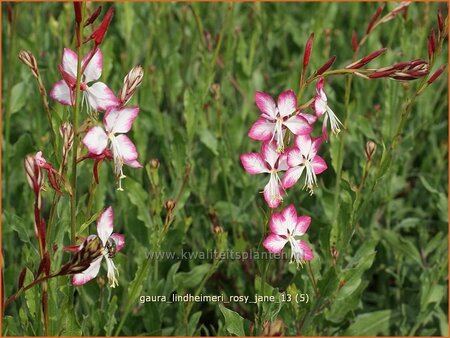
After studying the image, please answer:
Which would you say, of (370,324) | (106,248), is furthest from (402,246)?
(106,248)

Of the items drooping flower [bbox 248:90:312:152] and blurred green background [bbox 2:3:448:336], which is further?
blurred green background [bbox 2:3:448:336]

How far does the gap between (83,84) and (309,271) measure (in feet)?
2.21

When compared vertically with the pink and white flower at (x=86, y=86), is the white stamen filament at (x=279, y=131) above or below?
below

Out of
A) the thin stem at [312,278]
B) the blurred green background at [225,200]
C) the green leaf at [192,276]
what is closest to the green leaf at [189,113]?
the blurred green background at [225,200]

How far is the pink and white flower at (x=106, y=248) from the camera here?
1.21 metres

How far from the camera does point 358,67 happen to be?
47.0 inches

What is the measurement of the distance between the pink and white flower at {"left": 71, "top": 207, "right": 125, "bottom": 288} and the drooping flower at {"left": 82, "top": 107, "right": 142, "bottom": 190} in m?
0.08

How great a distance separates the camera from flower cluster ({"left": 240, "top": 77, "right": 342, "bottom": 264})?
3.95ft

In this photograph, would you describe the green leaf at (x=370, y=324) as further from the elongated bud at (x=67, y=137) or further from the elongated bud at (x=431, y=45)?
the elongated bud at (x=67, y=137)

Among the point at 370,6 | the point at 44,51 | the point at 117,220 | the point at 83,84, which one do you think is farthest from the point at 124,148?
the point at 370,6

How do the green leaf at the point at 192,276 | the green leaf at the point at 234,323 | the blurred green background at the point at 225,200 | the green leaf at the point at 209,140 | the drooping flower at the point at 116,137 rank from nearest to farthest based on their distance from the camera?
the drooping flower at the point at 116,137 → the green leaf at the point at 234,323 → the blurred green background at the point at 225,200 → the green leaf at the point at 192,276 → the green leaf at the point at 209,140

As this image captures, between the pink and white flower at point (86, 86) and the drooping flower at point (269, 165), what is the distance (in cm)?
25

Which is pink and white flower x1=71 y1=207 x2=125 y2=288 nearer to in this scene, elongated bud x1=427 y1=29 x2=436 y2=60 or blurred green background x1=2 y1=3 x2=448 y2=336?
blurred green background x1=2 y1=3 x2=448 y2=336

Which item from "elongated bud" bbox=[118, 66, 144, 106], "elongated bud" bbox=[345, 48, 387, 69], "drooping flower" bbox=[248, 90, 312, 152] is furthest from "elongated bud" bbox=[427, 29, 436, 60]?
"elongated bud" bbox=[118, 66, 144, 106]
